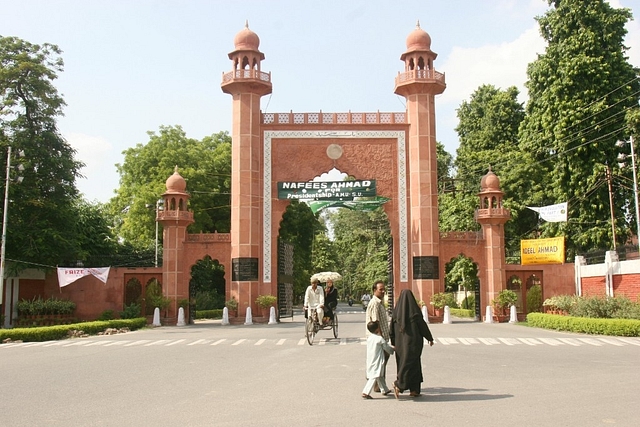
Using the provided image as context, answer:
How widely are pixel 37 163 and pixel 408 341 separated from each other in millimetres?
22876

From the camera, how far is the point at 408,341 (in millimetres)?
8484

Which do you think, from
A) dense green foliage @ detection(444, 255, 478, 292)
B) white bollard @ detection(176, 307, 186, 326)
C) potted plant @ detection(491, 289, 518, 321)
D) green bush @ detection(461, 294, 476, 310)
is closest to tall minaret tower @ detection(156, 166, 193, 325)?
white bollard @ detection(176, 307, 186, 326)

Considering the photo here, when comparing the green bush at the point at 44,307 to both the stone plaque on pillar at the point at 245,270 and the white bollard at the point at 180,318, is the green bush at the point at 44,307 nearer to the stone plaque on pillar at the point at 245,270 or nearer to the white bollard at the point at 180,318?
the white bollard at the point at 180,318

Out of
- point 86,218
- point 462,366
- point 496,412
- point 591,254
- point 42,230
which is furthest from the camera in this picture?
point 86,218

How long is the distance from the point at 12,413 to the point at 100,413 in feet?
3.50

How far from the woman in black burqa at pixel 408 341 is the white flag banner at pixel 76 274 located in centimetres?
2099

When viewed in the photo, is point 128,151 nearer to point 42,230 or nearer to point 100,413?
point 42,230

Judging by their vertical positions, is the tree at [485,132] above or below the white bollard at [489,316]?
above

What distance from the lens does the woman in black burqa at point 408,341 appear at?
821 cm

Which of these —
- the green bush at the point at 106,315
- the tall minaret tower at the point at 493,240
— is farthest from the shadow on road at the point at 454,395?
the green bush at the point at 106,315

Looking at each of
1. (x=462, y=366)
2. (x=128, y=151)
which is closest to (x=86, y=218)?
(x=128, y=151)

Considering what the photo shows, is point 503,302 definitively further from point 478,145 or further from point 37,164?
point 37,164

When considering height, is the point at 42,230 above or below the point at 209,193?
below

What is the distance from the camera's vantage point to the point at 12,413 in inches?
295
